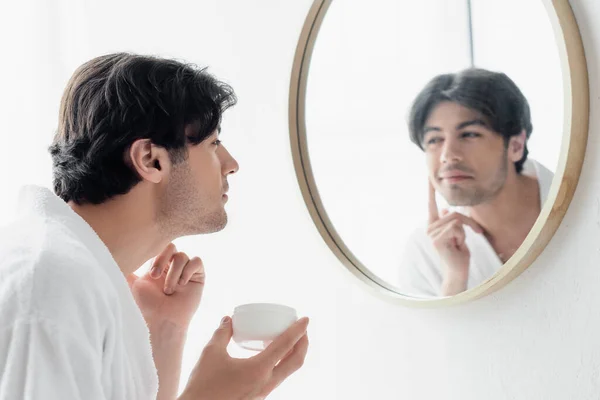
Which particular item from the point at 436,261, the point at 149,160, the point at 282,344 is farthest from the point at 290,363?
the point at 149,160

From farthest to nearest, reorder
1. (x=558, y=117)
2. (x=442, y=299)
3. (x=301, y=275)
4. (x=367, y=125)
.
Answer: (x=301, y=275) → (x=367, y=125) → (x=442, y=299) → (x=558, y=117)

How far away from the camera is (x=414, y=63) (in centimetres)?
112

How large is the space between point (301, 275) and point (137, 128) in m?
0.45

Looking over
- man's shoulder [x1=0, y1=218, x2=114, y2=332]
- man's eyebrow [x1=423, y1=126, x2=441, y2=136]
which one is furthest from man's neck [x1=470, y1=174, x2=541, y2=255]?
man's shoulder [x1=0, y1=218, x2=114, y2=332]

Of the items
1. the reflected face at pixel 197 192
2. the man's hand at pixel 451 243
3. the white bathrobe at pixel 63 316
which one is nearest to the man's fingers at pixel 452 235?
the man's hand at pixel 451 243

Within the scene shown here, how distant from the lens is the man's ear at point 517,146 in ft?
3.14

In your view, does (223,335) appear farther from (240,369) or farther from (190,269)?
A: (190,269)

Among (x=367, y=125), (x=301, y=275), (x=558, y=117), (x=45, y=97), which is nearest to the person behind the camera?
(x=558, y=117)

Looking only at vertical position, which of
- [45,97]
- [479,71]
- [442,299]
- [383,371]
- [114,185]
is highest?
[45,97]

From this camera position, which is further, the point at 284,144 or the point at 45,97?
the point at 45,97

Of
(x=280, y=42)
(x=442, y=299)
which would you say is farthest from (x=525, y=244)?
(x=280, y=42)

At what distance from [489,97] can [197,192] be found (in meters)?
0.46

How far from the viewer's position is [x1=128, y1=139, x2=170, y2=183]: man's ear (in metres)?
1.10

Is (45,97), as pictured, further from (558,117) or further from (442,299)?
(558,117)
